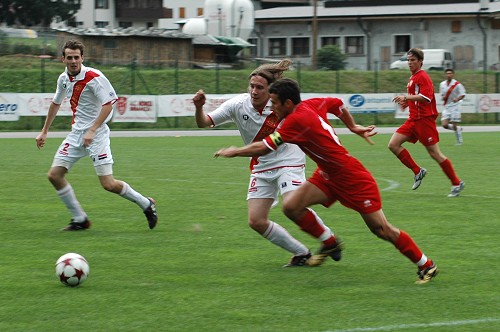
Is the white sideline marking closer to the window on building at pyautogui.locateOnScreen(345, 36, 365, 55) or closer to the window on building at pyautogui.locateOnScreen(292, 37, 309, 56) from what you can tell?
the window on building at pyautogui.locateOnScreen(345, 36, 365, 55)

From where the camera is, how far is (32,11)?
73.2 meters

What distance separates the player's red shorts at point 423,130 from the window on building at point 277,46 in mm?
57387

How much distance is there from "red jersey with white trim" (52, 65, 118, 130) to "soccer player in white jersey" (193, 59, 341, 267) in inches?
85.8

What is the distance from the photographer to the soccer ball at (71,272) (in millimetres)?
7691

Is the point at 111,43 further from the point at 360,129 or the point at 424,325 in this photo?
the point at 424,325

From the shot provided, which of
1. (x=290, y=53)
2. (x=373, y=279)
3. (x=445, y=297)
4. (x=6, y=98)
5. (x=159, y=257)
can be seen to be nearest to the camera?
(x=445, y=297)

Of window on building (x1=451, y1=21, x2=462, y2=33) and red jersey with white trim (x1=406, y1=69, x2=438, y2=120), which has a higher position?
window on building (x1=451, y1=21, x2=462, y2=33)

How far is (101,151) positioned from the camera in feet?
35.5

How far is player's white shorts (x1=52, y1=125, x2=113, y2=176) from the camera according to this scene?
1082cm

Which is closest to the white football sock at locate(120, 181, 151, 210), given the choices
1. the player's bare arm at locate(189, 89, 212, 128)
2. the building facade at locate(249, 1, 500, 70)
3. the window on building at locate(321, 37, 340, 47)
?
the player's bare arm at locate(189, 89, 212, 128)

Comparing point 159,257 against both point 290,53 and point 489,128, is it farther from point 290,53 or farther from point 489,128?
point 290,53

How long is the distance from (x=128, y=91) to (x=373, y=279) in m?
32.4

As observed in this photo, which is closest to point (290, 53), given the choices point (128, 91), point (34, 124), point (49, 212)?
point (128, 91)

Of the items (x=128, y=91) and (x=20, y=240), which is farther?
(x=128, y=91)
